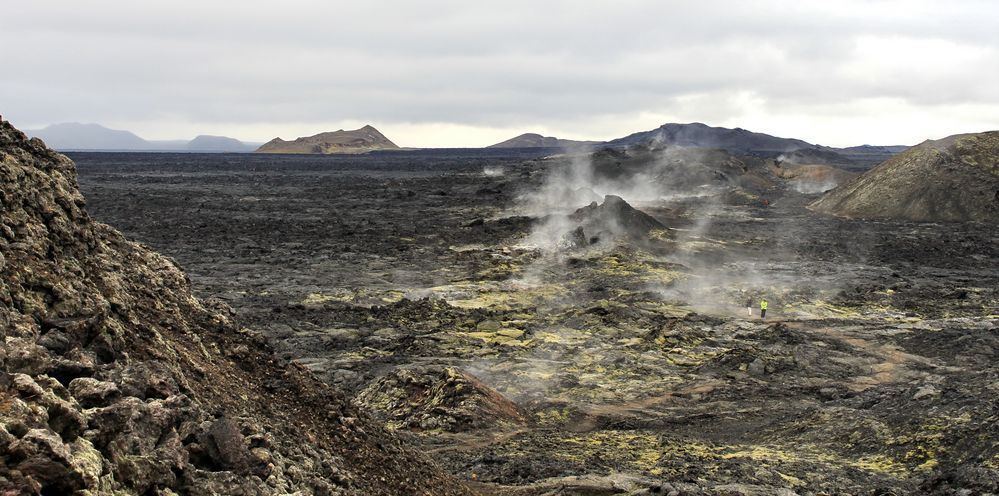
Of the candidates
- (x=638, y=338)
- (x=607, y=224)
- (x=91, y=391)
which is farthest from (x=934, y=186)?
(x=91, y=391)

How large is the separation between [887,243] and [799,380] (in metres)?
23.2

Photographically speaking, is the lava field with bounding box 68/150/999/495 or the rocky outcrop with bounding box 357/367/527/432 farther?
the rocky outcrop with bounding box 357/367/527/432

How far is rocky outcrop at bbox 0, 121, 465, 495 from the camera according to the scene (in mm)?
4711

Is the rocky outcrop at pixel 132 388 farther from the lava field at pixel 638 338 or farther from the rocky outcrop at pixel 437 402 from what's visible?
the rocky outcrop at pixel 437 402

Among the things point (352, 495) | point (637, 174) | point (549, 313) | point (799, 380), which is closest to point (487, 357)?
point (549, 313)

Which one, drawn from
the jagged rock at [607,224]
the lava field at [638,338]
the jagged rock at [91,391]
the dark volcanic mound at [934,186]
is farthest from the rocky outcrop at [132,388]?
the dark volcanic mound at [934,186]

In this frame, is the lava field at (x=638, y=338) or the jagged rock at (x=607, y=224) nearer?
the lava field at (x=638, y=338)

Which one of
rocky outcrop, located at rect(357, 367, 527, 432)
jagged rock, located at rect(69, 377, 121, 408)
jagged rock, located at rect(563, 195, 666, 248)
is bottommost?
rocky outcrop, located at rect(357, 367, 527, 432)

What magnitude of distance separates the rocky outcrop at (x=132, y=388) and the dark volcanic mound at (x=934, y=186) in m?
46.8

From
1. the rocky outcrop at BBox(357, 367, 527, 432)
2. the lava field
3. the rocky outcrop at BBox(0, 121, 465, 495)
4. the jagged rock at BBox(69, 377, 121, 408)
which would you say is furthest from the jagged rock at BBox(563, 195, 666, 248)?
the jagged rock at BBox(69, 377, 121, 408)

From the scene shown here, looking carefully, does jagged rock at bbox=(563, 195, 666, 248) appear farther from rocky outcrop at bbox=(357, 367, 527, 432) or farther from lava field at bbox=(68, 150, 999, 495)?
rocky outcrop at bbox=(357, 367, 527, 432)

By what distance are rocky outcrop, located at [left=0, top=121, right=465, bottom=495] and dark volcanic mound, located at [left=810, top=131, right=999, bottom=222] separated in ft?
154

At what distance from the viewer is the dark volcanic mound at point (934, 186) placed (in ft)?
151

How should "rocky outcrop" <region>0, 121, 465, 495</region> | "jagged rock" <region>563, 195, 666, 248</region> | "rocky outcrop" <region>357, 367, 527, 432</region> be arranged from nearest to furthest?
"rocky outcrop" <region>0, 121, 465, 495</region>
"rocky outcrop" <region>357, 367, 527, 432</region>
"jagged rock" <region>563, 195, 666, 248</region>
